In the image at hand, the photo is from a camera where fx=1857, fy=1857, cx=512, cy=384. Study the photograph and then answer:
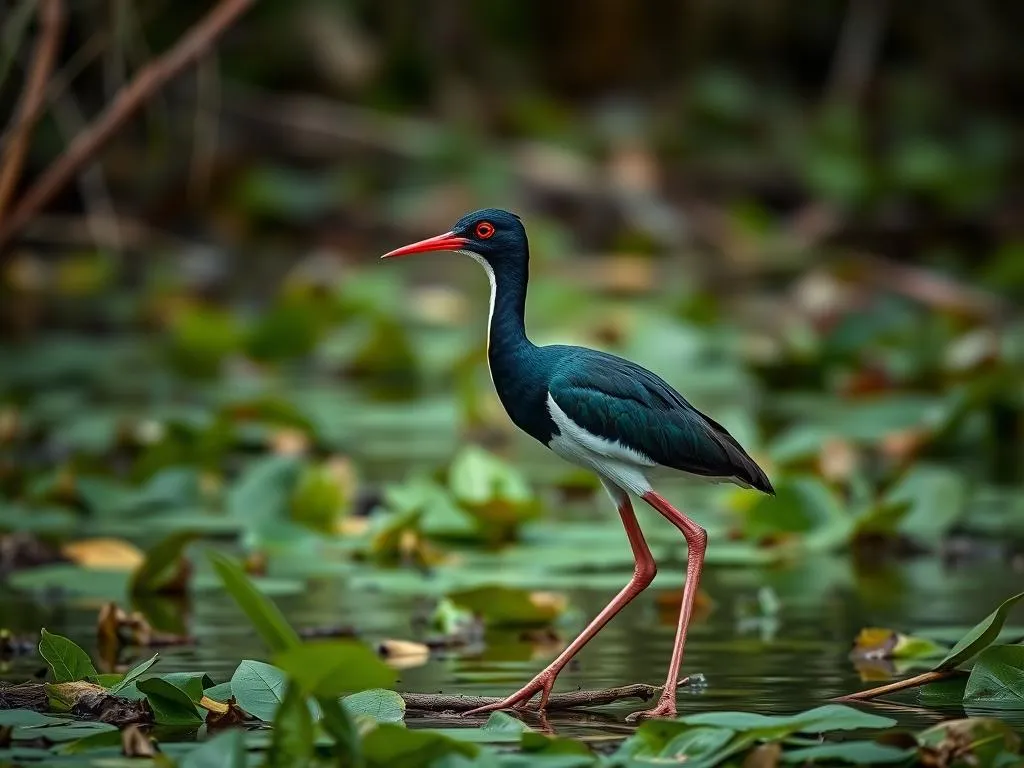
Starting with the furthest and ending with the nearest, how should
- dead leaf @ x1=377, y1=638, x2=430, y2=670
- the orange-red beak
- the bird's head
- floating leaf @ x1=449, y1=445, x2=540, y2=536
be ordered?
floating leaf @ x1=449, y1=445, x2=540, y2=536 → dead leaf @ x1=377, y1=638, x2=430, y2=670 → the bird's head → the orange-red beak

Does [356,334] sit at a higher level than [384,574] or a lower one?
higher

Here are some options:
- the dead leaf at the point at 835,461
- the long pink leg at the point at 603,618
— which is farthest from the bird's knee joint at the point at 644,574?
the dead leaf at the point at 835,461

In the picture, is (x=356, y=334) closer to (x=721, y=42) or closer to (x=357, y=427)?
(x=357, y=427)

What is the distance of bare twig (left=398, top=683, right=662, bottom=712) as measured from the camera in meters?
4.78

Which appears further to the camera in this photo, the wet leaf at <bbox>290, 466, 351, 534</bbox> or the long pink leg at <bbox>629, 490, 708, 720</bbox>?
the wet leaf at <bbox>290, 466, 351, 534</bbox>

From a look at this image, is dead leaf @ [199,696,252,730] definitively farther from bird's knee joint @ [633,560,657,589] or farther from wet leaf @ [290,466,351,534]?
wet leaf @ [290,466,351,534]

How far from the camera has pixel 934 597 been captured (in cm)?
662

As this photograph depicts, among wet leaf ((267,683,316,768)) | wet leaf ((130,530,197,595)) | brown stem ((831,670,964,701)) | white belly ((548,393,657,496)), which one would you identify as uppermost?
white belly ((548,393,657,496))

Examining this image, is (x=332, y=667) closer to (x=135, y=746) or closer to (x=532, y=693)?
(x=135, y=746)

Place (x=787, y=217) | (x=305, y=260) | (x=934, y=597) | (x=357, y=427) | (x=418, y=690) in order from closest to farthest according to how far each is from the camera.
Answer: (x=418, y=690) → (x=934, y=597) → (x=357, y=427) → (x=305, y=260) → (x=787, y=217)

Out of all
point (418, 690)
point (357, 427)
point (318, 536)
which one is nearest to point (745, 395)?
point (357, 427)

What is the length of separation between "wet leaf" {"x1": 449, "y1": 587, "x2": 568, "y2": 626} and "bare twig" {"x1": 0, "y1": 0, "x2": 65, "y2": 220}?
302cm

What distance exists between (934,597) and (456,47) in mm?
15421

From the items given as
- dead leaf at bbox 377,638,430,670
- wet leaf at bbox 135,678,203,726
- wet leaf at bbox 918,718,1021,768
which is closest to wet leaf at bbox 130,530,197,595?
dead leaf at bbox 377,638,430,670
